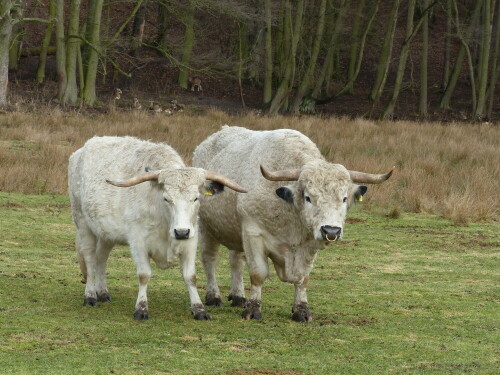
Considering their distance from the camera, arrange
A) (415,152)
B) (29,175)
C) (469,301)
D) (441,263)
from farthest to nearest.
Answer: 1. (415,152)
2. (29,175)
3. (441,263)
4. (469,301)

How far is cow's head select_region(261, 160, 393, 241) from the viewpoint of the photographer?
7781mm

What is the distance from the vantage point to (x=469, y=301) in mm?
9281

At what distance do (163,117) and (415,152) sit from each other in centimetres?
755

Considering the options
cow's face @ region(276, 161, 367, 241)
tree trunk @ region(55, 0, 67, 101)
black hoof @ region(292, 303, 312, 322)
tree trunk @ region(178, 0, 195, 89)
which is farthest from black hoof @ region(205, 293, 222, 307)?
tree trunk @ region(178, 0, 195, 89)

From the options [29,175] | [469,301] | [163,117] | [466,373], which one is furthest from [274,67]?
[466,373]

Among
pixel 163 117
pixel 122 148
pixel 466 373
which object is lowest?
pixel 163 117

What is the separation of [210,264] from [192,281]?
118 centimetres

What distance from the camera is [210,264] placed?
9430 millimetres

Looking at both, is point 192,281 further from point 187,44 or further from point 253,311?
point 187,44

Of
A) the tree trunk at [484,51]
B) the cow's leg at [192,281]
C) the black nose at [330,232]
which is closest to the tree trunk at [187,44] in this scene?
the tree trunk at [484,51]

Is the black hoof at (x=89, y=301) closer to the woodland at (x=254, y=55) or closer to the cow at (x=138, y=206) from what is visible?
the cow at (x=138, y=206)

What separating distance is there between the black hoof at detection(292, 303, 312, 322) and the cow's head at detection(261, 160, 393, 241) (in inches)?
28.5

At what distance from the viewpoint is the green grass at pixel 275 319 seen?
21.9ft

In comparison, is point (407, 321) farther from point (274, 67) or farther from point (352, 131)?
point (274, 67)
